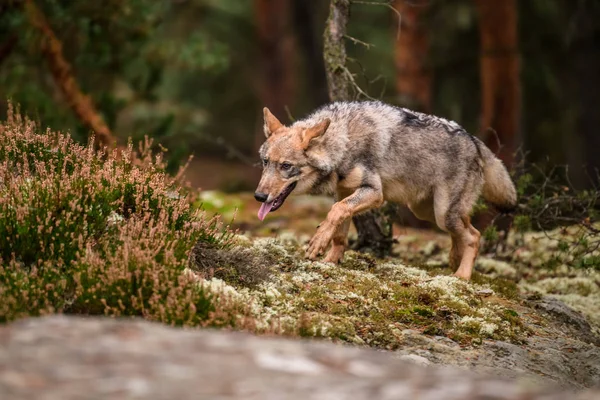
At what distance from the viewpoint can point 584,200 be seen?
10281 mm

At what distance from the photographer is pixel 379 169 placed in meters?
9.28

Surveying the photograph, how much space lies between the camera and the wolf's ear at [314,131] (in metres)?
8.69

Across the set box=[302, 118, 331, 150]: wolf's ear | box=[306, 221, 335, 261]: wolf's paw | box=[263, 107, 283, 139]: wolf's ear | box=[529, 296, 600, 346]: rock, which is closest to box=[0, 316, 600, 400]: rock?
box=[306, 221, 335, 261]: wolf's paw

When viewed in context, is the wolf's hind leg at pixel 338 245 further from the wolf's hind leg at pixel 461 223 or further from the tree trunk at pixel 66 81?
the tree trunk at pixel 66 81

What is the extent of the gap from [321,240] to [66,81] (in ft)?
23.3

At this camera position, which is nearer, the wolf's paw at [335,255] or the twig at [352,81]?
the wolf's paw at [335,255]

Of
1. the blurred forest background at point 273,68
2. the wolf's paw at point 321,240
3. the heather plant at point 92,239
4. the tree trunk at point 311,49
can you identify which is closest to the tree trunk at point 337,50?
the blurred forest background at point 273,68

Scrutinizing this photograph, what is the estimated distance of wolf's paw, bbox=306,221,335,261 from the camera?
8.69 meters

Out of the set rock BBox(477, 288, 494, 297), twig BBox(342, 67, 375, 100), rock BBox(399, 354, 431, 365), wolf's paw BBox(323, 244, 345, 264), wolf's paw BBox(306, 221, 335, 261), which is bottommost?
Result: rock BBox(477, 288, 494, 297)

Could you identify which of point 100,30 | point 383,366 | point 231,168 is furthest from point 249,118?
point 383,366

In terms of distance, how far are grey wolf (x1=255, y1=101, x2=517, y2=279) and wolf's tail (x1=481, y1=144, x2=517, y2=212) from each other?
0.01 metres

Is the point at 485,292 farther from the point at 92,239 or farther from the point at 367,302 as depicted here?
the point at 92,239

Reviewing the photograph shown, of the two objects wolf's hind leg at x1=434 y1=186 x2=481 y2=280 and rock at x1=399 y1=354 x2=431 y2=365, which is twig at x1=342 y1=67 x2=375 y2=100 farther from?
rock at x1=399 y1=354 x2=431 y2=365

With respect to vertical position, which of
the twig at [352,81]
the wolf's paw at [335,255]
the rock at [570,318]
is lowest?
the rock at [570,318]
